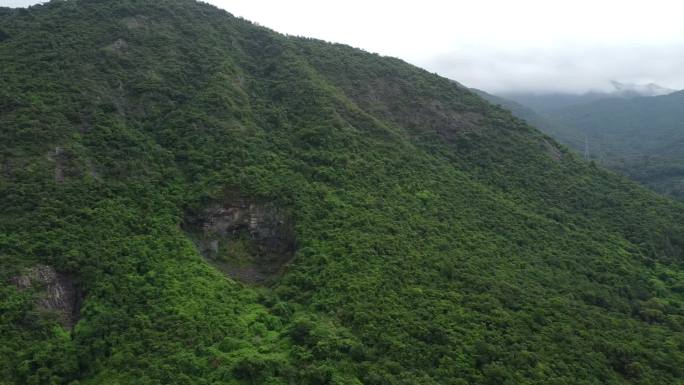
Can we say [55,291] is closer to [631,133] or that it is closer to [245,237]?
[245,237]

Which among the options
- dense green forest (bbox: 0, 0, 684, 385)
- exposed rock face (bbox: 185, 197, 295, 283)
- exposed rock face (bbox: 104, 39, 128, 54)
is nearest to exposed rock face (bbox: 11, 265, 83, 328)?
dense green forest (bbox: 0, 0, 684, 385)

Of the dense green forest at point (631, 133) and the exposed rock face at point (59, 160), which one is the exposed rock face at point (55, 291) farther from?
the dense green forest at point (631, 133)

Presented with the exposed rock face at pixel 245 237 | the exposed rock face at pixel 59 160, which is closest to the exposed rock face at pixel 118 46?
the exposed rock face at pixel 59 160

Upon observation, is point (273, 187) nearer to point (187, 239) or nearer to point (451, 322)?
point (187, 239)

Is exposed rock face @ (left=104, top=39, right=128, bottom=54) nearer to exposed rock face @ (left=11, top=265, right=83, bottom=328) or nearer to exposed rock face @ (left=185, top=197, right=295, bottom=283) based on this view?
exposed rock face @ (left=185, top=197, right=295, bottom=283)

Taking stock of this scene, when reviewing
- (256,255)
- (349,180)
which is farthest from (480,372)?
(349,180)

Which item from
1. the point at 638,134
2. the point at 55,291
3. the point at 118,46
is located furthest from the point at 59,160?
the point at 638,134
